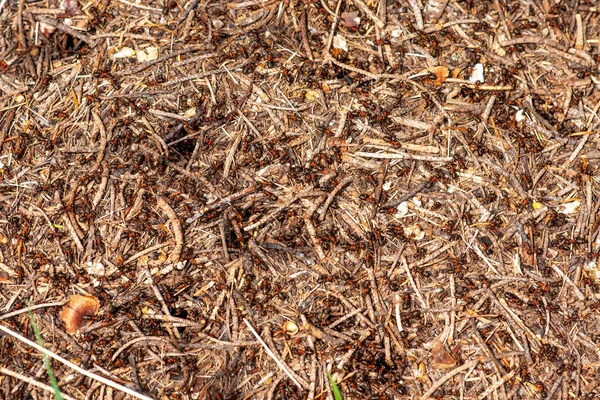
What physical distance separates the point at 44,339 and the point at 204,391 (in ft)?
3.30

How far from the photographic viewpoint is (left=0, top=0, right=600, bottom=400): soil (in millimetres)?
3002

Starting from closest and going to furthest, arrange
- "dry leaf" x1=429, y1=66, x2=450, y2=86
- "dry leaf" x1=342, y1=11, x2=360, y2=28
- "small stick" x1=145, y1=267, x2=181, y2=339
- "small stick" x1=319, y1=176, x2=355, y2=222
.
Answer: "small stick" x1=145, y1=267, x2=181, y2=339 → "small stick" x1=319, y1=176, x2=355, y2=222 → "dry leaf" x1=429, y1=66, x2=450, y2=86 → "dry leaf" x1=342, y1=11, x2=360, y2=28

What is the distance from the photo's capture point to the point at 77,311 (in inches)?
119

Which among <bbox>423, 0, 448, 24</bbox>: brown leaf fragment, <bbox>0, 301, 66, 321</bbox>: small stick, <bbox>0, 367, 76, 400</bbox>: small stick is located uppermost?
<bbox>423, 0, 448, 24</bbox>: brown leaf fragment

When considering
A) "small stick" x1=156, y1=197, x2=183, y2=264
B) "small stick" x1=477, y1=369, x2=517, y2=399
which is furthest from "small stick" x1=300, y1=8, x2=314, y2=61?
"small stick" x1=477, y1=369, x2=517, y2=399

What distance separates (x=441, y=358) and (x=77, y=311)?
6.95 feet

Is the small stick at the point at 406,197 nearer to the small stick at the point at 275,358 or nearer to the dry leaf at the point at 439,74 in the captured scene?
the dry leaf at the point at 439,74

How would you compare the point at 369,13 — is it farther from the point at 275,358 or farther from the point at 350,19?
the point at 275,358

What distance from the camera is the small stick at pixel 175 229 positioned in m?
3.09

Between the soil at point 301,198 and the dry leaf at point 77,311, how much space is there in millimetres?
12

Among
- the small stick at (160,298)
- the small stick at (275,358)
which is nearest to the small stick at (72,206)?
the small stick at (160,298)

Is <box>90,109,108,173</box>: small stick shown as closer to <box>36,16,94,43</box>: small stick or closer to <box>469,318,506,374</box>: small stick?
<box>36,16,94,43</box>: small stick

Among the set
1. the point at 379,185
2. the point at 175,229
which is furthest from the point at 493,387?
the point at 175,229

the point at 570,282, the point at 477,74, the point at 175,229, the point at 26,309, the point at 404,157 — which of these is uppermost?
the point at 477,74
